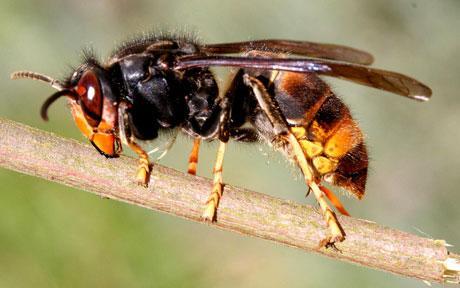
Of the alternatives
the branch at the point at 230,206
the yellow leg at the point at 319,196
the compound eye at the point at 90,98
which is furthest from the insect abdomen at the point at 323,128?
the compound eye at the point at 90,98

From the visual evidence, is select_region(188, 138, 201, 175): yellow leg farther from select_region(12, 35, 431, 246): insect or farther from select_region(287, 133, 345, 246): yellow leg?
select_region(287, 133, 345, 246): yellow leg

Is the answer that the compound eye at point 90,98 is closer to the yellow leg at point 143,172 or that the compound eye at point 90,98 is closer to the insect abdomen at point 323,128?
the yellow leg at point 143,172

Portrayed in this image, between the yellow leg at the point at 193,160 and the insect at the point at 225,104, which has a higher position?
the insect at the point at 225,104

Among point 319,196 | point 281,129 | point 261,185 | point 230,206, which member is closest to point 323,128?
point 281,129

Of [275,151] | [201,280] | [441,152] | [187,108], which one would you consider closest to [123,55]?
[187,108]

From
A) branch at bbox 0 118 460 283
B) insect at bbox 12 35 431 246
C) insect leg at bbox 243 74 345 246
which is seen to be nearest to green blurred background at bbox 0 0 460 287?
insect at bbox 12 35 431 246

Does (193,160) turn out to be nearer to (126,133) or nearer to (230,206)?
(126,133)
